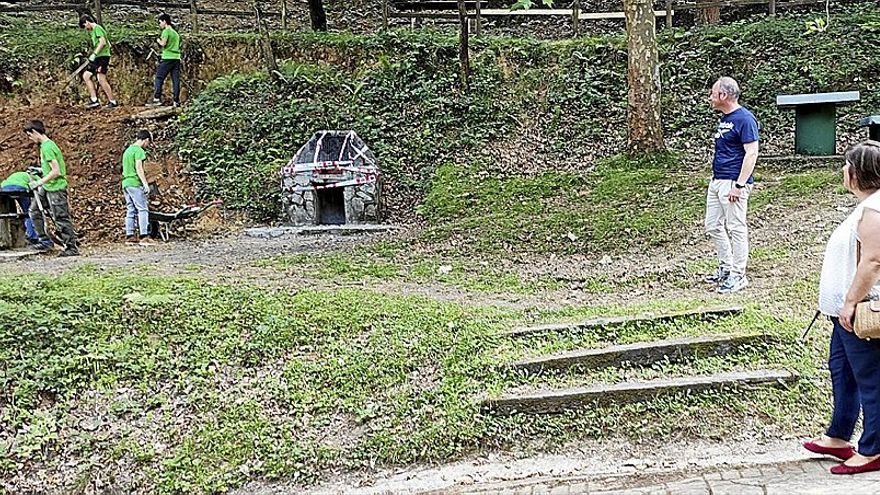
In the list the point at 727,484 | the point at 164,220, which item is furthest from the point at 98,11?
the point at 727,484

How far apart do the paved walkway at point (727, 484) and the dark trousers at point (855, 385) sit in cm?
18

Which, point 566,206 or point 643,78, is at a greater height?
point 643,78

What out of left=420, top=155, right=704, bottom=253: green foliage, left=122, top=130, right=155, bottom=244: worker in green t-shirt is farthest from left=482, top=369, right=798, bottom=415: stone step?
left=122, top=130, right=155, bottom=244: worker in green t-shirt

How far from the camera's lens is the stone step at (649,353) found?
16.4ft

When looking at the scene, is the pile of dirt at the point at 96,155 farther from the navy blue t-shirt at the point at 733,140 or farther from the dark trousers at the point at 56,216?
the navy blue t-shirt at the point at 733,140

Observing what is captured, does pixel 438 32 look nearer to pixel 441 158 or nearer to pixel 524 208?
pixel 441 158

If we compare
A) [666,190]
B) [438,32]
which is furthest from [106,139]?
[666,190]

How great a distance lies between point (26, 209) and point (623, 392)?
834cm

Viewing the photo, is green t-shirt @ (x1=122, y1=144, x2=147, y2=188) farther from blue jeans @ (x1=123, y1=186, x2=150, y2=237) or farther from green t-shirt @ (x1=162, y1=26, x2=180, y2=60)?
green t-shirt @ (x1=162, y1=26, x2=180, y2=60)

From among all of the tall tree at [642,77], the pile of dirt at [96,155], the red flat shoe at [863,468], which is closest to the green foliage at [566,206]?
the tall tree at [642,77]

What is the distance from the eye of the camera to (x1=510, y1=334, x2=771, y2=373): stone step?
5.00 m

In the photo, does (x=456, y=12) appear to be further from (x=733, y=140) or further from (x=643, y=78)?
(x=733, y=140)

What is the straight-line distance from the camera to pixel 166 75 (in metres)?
14.1

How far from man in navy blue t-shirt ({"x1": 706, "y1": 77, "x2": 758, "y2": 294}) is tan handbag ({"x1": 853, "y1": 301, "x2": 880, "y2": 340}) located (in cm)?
284
